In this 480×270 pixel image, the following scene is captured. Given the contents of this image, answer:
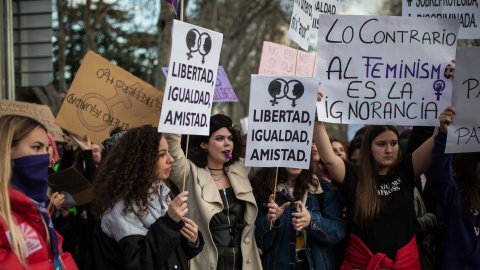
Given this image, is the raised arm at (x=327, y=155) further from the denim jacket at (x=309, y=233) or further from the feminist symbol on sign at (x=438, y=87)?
the feminist symbol on sign at (x=438, y=87)

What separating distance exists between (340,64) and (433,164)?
102 cm

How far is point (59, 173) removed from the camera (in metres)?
4.40

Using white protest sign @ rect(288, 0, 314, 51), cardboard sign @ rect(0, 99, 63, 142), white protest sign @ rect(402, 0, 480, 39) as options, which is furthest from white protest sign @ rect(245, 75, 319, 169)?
cardboard sign @ rect(0, 99, 63, 142)

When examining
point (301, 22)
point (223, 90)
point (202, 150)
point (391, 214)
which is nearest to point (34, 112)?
point (202, 150)

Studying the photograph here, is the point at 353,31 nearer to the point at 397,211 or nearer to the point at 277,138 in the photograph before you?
the point at 277,138

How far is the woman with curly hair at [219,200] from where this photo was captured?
384 cm

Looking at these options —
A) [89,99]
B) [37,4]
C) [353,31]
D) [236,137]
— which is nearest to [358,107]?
[353,31]

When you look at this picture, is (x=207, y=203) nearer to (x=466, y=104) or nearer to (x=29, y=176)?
(x=29, y=176)

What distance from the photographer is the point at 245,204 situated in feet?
13.3

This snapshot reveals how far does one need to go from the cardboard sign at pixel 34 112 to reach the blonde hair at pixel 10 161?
99.0 inches

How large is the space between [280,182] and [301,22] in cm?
160

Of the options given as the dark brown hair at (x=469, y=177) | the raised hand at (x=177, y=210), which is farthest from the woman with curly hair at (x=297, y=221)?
the dark brown hair at (x=469, y=177)

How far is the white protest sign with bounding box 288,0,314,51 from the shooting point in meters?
4.57

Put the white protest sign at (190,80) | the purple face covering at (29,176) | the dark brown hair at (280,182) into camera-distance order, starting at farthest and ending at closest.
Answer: the dark brown hair at (280,182) < the white protest sign at (190,80) < the purple face covering at (29,176)
